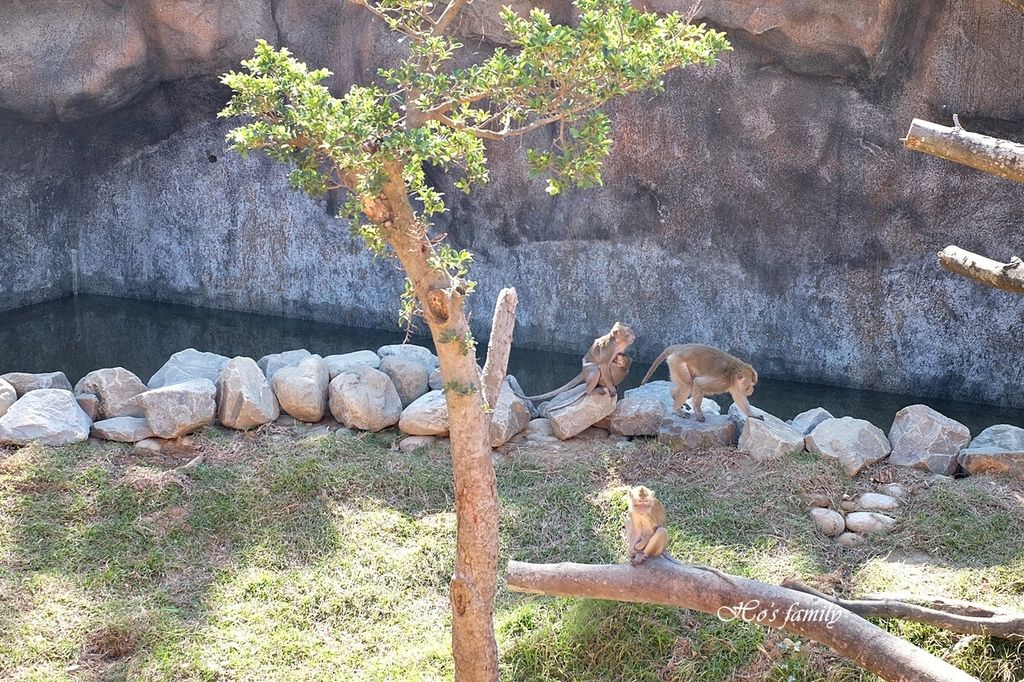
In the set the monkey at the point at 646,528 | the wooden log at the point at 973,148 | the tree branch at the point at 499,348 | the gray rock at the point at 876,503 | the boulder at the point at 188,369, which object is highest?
the wooden log at the point at 973,148

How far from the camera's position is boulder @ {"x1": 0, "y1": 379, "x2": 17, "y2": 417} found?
7191mm

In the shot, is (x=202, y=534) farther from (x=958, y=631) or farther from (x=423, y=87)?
(x=958, y=631)

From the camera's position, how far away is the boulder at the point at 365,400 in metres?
7.32

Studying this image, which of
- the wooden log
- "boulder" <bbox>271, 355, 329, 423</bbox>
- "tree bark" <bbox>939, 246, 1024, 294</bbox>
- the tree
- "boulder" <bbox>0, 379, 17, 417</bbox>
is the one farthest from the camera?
"boulder" <bbox>271, 355, 329, 423</bbox>

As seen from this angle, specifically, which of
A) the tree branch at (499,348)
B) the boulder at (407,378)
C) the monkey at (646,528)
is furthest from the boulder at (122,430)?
the monkey at (646,528)

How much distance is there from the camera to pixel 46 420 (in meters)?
7.00

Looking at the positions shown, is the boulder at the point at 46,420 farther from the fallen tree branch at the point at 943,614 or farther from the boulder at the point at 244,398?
the fallen tree branch at the point at 943,614

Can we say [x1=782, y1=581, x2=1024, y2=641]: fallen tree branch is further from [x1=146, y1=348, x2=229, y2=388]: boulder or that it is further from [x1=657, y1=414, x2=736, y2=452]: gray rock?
[x1=146, y1=348, x2=229, y2=388]: boulder

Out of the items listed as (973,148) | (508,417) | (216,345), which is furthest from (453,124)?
(216,345)

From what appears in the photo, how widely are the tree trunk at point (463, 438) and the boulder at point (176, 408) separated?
3.26 m

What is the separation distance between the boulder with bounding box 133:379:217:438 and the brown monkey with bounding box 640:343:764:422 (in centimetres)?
319

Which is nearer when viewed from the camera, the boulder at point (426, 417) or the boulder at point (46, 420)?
the boulder at point (46, 420)

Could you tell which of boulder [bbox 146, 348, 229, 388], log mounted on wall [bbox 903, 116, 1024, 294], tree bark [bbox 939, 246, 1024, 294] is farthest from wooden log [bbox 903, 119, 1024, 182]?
boulder [bbox 146, 348, 229, 388]

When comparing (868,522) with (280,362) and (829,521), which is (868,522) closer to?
(829,521)
